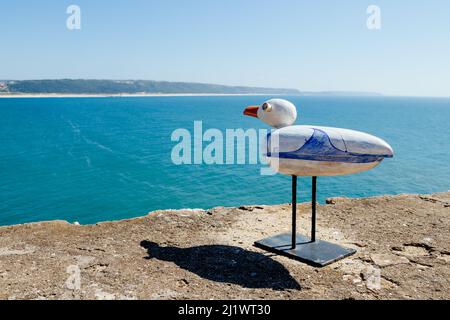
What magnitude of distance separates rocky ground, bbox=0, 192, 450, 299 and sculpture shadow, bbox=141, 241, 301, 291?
20mm

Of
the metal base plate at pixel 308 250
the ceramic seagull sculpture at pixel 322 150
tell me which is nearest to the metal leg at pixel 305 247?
the metal base plate at pixel 308 250

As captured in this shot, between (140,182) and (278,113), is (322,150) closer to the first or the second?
(278,113)

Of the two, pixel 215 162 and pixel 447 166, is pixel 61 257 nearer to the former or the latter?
pixel 215 162

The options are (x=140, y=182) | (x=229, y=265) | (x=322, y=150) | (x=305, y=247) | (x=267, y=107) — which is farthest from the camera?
(x=140, y=182)

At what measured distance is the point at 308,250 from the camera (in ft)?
29.9

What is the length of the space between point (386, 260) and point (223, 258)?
351cm

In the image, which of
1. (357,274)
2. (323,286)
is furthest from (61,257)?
(357,274)

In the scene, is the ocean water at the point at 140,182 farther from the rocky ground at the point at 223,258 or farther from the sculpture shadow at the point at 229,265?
the sculpture shadow at the point at 229,265

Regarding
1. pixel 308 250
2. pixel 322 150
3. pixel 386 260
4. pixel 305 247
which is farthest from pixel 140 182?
pixel 322 150

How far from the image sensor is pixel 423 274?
806 cm

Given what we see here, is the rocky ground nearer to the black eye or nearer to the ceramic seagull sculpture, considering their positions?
Answer: the ceramic seagull sculpture

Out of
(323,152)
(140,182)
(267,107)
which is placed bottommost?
(140,182)

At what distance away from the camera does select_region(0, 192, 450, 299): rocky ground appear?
24.1 feet

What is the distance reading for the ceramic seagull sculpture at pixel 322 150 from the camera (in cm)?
801
